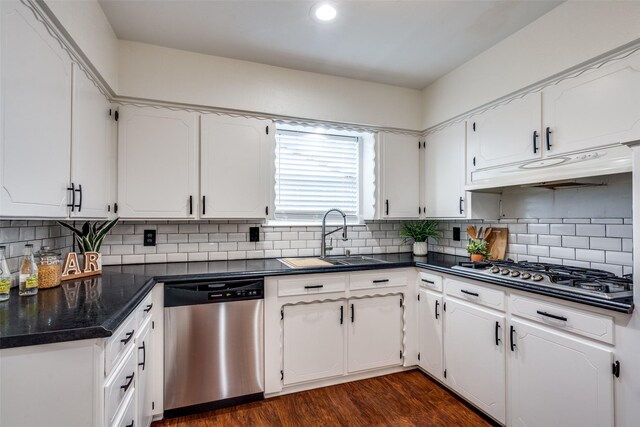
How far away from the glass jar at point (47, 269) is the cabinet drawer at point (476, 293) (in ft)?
7.75

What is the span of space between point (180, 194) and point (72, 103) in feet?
2.91

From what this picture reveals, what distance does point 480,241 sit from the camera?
8.37 ft

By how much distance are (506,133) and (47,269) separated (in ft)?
9.38

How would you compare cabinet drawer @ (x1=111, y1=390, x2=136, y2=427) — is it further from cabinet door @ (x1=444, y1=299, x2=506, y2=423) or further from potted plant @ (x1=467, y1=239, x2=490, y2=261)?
potted plant @ (x1=467, y1=239, x2=490, y2=261)

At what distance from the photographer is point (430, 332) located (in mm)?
2451

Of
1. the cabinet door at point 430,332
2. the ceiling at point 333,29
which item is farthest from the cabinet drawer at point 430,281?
the ceiling at point 333,29

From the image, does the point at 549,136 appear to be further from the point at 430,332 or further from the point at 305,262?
the point at 305,262

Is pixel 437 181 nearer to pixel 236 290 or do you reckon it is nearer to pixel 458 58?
pixel 458 58

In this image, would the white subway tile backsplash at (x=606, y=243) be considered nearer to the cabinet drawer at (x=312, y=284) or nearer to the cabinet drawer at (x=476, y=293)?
the cabinet drawer at (x=476, y=293)

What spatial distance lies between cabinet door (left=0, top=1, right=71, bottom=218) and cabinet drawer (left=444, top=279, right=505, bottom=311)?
2.33 metres

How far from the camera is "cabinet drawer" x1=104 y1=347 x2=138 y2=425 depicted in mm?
A: 1093

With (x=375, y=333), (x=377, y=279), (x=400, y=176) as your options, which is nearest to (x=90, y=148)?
(x=377, y=279)

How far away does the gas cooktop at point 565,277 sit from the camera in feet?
4.84

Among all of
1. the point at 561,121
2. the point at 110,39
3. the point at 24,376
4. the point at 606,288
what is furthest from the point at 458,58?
the point at 24,376
